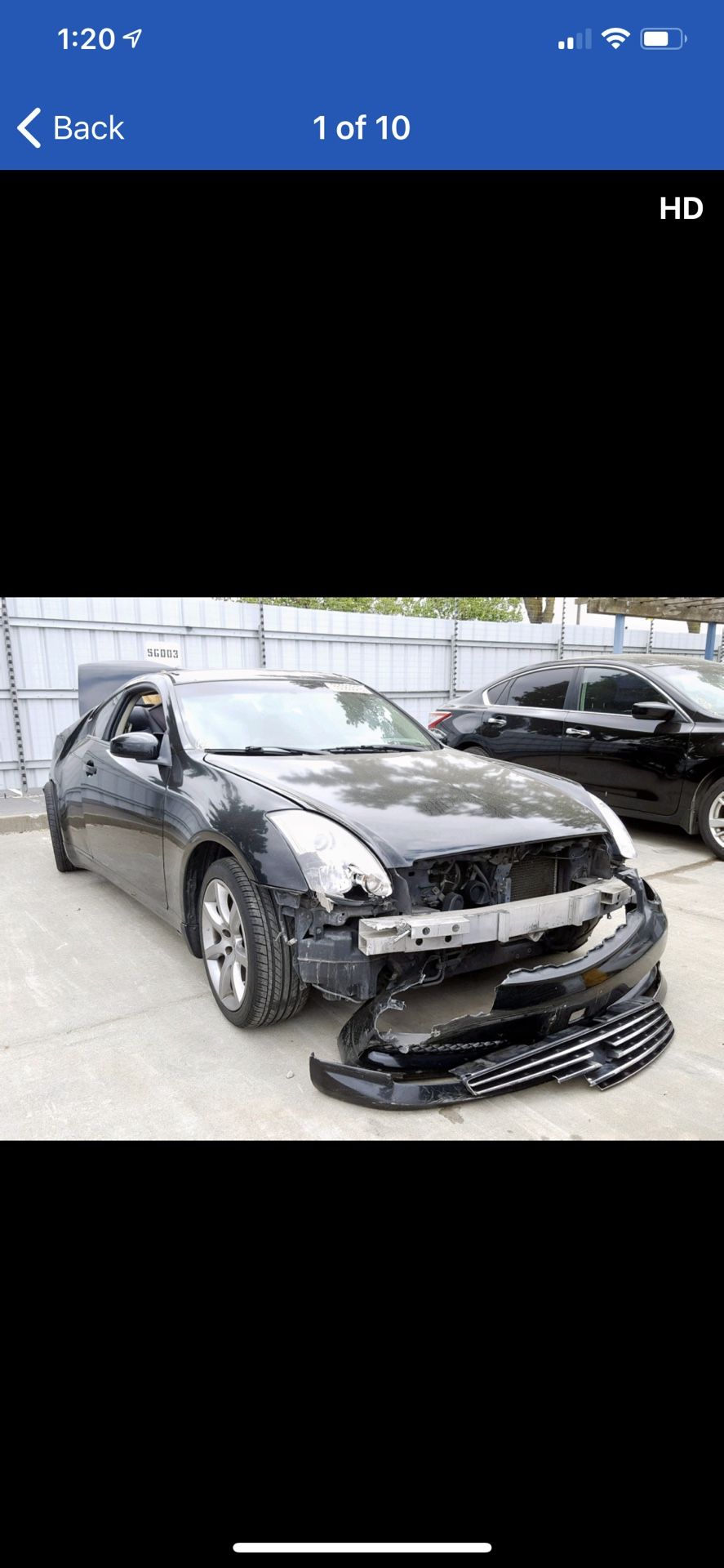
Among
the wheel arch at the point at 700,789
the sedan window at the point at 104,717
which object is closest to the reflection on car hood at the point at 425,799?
the sedan window at the point at 104,717

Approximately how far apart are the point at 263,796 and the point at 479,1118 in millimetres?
1385

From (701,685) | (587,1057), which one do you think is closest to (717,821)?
(701,685)

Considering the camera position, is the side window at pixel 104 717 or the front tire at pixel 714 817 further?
the front tire at pixel 714 817

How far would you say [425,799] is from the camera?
10.6ft

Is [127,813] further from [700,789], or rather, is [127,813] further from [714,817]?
[714,817]

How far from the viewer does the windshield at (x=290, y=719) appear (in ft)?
12.6

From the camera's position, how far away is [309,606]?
37.1ft

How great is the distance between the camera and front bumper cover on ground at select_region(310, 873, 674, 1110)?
8.51ft

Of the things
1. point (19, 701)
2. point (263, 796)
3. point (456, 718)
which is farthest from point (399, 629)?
point (263, 796)

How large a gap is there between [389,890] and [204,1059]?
3.35 feet

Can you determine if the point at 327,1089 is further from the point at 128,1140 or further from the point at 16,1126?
the point at 16,1126

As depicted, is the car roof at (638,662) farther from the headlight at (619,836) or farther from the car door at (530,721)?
the headlight at (619,836)

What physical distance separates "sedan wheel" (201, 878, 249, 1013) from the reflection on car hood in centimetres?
52

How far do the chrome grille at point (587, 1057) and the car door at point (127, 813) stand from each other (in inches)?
73.0
